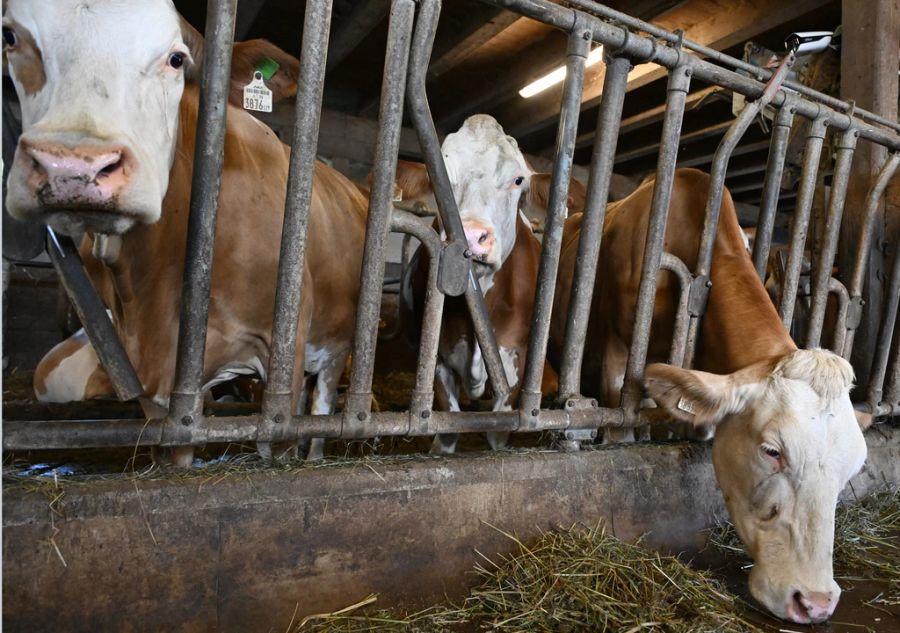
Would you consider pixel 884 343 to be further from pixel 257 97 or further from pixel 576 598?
pixel 257 97

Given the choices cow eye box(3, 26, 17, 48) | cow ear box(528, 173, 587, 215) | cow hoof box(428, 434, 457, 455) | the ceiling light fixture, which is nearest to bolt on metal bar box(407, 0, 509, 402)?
cow hoof box(428, 434, 457, 455)

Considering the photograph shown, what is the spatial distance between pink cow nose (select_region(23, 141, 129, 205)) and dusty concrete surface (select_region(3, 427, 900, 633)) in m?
0.74

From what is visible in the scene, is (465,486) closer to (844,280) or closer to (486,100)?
(844,280)

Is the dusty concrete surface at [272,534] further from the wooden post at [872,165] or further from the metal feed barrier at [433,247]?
the wooden post at [872,165]

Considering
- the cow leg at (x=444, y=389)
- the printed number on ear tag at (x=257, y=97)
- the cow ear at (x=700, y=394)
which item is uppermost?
the printed number on ear tag at (x=257, y=97)

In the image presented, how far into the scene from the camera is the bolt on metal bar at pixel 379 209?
1974mm

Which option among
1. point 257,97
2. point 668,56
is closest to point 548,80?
point 668,56

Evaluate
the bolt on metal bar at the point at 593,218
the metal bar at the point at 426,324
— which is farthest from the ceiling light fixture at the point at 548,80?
the metal bar at the point at 426,324

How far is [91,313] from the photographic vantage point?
1.71 metres

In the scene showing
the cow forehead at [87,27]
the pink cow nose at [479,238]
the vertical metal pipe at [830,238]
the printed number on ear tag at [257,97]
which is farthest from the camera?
the vertical metal pipe at [830,238]

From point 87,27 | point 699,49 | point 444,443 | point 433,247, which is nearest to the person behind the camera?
point 87,27

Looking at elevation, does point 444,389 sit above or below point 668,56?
below

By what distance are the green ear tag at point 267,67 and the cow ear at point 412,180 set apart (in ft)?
4.70

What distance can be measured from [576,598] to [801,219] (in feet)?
7.29
